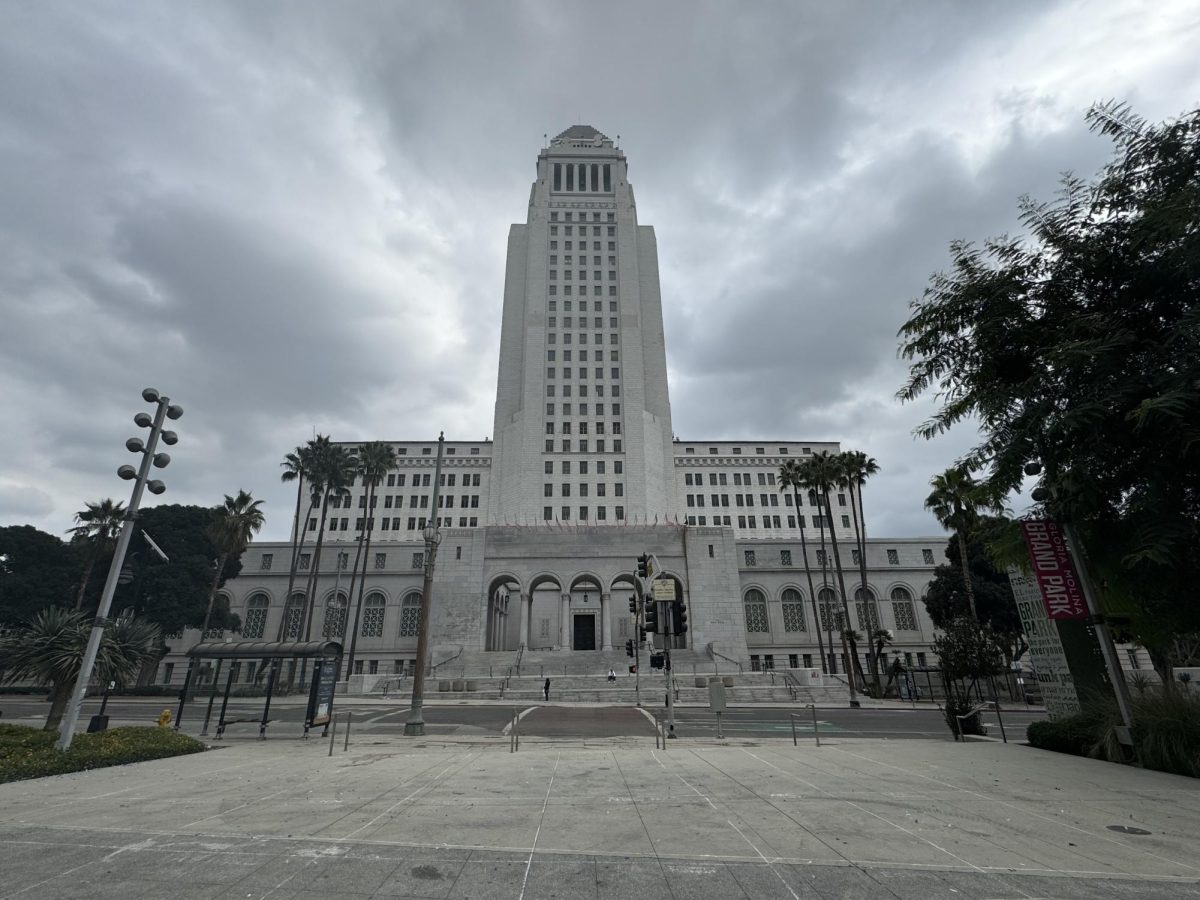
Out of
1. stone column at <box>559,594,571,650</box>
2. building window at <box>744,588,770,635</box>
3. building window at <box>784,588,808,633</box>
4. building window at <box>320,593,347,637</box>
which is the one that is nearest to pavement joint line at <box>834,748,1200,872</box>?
stone column at <box>559,594,571,650</box>

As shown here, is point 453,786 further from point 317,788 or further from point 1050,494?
point 1050,494

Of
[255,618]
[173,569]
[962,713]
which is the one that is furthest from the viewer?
[255,618]

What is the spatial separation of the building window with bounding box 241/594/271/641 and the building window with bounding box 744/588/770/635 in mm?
51604

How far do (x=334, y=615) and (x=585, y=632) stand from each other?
→ 2706cm

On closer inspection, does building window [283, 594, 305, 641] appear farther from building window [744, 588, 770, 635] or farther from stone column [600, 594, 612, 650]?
building window [744, 588, 770, 635]

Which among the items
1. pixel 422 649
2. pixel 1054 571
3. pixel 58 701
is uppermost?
pixel 1054 571

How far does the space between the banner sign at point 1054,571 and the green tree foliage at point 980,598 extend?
114 ft

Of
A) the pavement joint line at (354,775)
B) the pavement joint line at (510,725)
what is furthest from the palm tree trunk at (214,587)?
the pavement joint line at (354,775)

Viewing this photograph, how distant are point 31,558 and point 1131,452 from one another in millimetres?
69973

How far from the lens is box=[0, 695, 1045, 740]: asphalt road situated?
62.9 feet

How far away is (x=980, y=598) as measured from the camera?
44.2 m

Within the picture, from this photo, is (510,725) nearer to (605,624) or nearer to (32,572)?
(605,624)

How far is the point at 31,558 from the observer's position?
158ft

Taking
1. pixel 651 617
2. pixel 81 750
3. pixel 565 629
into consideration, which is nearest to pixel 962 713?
pixel 651 617
